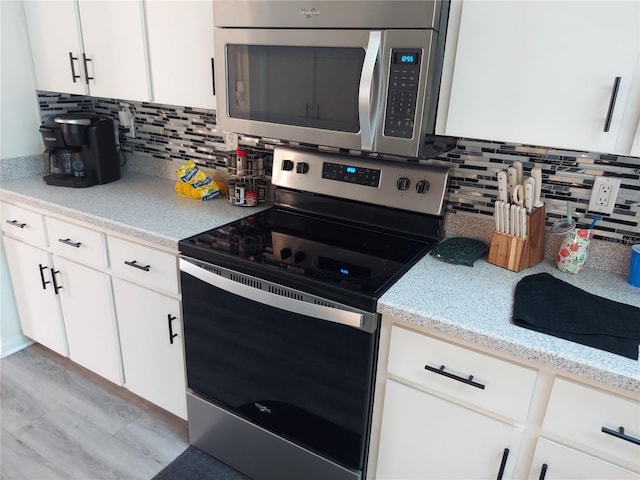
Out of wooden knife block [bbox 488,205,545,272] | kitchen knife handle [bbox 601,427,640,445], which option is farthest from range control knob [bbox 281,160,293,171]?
kitchen knife handle [bbox 601,427,640,445]

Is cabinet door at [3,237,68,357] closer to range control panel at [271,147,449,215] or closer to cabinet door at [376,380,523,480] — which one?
range control panel at [271,147,449,215]

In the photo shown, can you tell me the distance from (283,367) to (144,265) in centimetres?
66

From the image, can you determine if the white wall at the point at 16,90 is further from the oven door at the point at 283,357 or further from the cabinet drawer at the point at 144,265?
the oven door at the point at 283,357

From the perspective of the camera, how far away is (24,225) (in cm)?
205

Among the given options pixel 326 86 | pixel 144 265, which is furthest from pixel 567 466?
pixel 144 265

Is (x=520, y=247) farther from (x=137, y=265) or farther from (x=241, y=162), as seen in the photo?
(x=137, y=265)

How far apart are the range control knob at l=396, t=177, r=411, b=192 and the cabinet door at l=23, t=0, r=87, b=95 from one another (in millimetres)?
1439

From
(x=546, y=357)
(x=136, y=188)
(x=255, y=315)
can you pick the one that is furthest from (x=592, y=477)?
(x=136, y=188)

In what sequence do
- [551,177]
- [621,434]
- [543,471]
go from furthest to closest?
[551,177]
[543,471]
[621,434]

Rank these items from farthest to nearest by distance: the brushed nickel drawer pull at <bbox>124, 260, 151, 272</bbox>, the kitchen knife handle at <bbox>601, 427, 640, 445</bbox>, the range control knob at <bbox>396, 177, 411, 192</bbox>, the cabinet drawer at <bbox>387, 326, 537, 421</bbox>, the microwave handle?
the brushed nickel drawer pull at <bbox>124, 260, 151, 272</bbox> < the range control knob at <bbox>396, 177, 411, 192</bbox> < the microwave handle < the cabinet drawer at <bbox>387, 326, 537, 421</bbox> < the kitchen knife handle at <bbox>601, 427, 640, 445</bbox>

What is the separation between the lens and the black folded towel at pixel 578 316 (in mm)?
1043

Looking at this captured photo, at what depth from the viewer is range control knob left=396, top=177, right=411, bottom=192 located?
1.56 metres

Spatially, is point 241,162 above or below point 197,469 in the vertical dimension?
above

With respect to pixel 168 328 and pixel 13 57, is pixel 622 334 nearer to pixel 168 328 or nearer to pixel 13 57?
pixel 168 328
